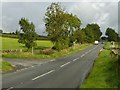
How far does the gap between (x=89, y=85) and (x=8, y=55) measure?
3254cm

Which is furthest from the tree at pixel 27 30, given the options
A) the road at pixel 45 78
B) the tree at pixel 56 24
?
the road at pixel 45 78

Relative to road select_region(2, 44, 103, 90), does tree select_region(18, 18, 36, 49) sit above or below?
above

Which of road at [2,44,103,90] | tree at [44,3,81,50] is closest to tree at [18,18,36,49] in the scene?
tree at [44,3,81,50]

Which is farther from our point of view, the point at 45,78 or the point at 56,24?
the point at 56,24

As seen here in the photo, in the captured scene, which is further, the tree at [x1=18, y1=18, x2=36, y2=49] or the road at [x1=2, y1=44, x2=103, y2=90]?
the tree at [x1=18, y1=18, x2=36, y2=49]

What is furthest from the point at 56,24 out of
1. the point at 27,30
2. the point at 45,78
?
the point at 45,78

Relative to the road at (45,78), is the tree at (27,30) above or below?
above

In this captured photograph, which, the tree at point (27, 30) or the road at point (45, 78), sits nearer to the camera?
the road at point (45, 78)

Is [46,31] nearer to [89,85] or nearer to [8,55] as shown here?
[8,55]

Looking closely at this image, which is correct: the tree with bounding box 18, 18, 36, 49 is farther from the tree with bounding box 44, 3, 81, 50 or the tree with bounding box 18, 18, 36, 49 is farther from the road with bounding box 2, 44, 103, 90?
the road with bounding box 2, 44, 103, 90

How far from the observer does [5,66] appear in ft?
93.9

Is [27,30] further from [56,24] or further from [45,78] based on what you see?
[45,78]

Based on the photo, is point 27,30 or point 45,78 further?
point 27,30

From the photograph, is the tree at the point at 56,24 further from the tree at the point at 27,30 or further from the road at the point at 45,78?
the road at the point at 45,78
